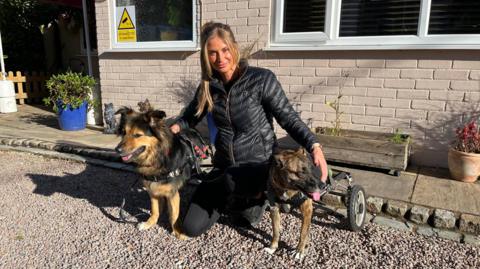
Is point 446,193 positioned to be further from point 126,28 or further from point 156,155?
point 126,28

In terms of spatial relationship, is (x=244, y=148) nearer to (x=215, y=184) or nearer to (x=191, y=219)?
(x=215, y=184)

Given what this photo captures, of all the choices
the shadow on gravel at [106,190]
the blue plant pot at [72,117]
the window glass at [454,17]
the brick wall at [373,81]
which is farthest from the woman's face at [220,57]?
the blue plant pot at [72,117]

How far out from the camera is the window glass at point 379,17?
4.48 meters

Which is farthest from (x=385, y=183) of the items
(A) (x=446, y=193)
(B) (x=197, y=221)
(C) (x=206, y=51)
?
(C) (x=206, y=51)

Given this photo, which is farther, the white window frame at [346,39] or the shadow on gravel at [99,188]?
the white window frame at [346,39]

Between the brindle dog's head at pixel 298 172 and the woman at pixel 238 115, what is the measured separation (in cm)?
29

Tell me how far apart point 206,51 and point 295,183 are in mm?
1323

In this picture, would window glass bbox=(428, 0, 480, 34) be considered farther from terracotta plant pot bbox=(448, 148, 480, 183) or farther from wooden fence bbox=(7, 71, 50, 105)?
wooden fence bbox=(7, 71, 50, 105)

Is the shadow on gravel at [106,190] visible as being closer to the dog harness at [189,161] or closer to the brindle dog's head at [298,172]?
the dog harness at [189,161]

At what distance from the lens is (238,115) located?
294 cm

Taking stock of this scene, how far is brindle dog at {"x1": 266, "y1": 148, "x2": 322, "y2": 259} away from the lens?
2.37m

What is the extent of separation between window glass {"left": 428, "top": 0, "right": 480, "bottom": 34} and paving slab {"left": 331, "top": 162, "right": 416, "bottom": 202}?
1.88 metres

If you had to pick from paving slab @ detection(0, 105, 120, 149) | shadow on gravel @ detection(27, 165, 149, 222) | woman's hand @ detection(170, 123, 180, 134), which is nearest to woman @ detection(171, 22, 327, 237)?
woman's hand @ detection(170, 123, 180, 134)

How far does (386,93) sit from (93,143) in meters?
4.78
